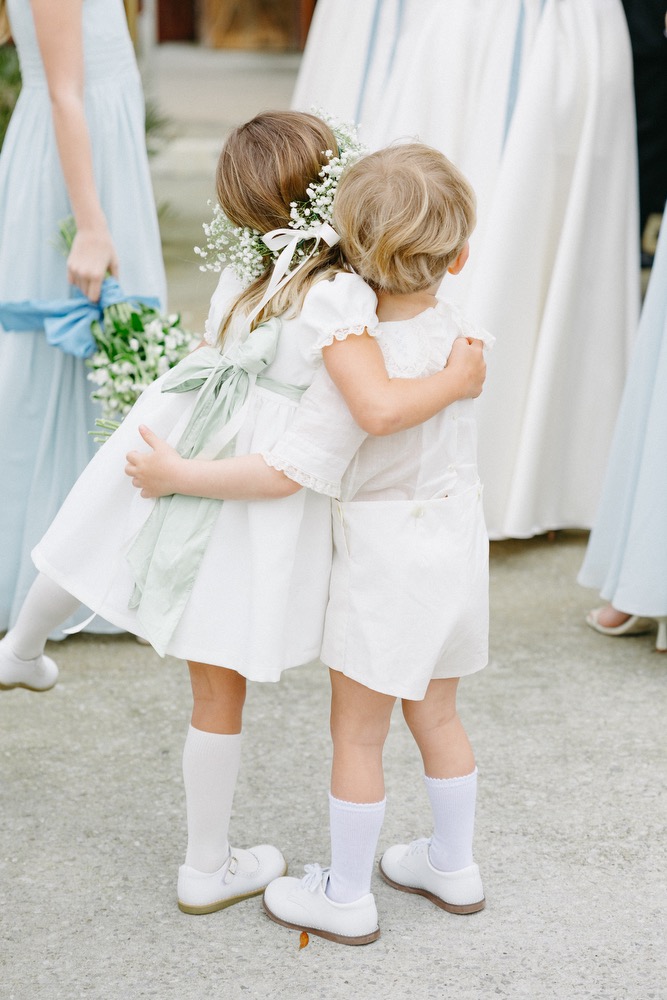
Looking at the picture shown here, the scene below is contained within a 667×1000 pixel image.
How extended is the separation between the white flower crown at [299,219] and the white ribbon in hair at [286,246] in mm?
15

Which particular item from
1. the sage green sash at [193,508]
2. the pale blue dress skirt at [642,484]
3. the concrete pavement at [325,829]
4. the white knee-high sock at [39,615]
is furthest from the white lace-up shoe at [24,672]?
the pale blue dress skirt at [642,484]

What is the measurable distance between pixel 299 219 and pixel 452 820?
1.03 meters

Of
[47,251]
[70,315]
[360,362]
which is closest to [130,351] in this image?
[70,315]

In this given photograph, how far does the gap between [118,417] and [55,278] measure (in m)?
0.36

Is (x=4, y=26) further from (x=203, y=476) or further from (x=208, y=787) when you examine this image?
(x=208, y=787)

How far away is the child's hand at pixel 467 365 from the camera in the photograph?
2.04m

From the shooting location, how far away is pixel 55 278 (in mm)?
3082

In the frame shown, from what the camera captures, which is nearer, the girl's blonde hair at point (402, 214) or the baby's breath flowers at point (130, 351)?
the girl's blonde hair at point (402, 214)

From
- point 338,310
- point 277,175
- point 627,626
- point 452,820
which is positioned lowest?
point 627,626

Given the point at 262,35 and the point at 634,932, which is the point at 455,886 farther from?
the point at 262,35

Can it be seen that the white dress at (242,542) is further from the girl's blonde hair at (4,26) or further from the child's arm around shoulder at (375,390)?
the girl's blonde hair at (4,26)

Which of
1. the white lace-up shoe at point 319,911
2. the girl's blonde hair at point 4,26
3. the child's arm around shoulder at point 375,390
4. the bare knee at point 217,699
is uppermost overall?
the girl's blonde hair at point 4,26

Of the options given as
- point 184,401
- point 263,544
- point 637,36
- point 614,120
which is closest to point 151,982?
point 263,544

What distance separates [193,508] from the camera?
207 cm
